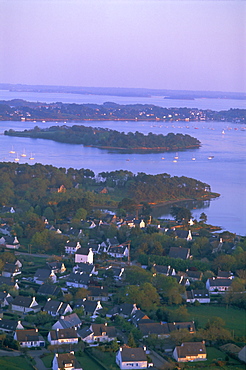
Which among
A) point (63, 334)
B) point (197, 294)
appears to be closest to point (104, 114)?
point (197, 294)

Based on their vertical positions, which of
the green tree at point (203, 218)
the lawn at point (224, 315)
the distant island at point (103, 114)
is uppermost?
the distant island at point (103, 114)

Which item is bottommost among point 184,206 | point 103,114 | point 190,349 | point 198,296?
point 184,206

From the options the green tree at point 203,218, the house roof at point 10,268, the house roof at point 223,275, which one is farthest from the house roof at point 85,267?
the green tree at point 203,218

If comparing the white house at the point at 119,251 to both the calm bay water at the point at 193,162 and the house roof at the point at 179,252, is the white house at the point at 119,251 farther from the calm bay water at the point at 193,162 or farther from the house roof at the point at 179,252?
the calm bay water at the point at 193,162

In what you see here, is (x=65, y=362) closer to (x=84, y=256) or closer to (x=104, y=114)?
(x=84, y=256)

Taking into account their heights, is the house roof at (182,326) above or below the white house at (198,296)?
above

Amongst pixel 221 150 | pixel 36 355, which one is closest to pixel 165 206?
pixel 36 355
